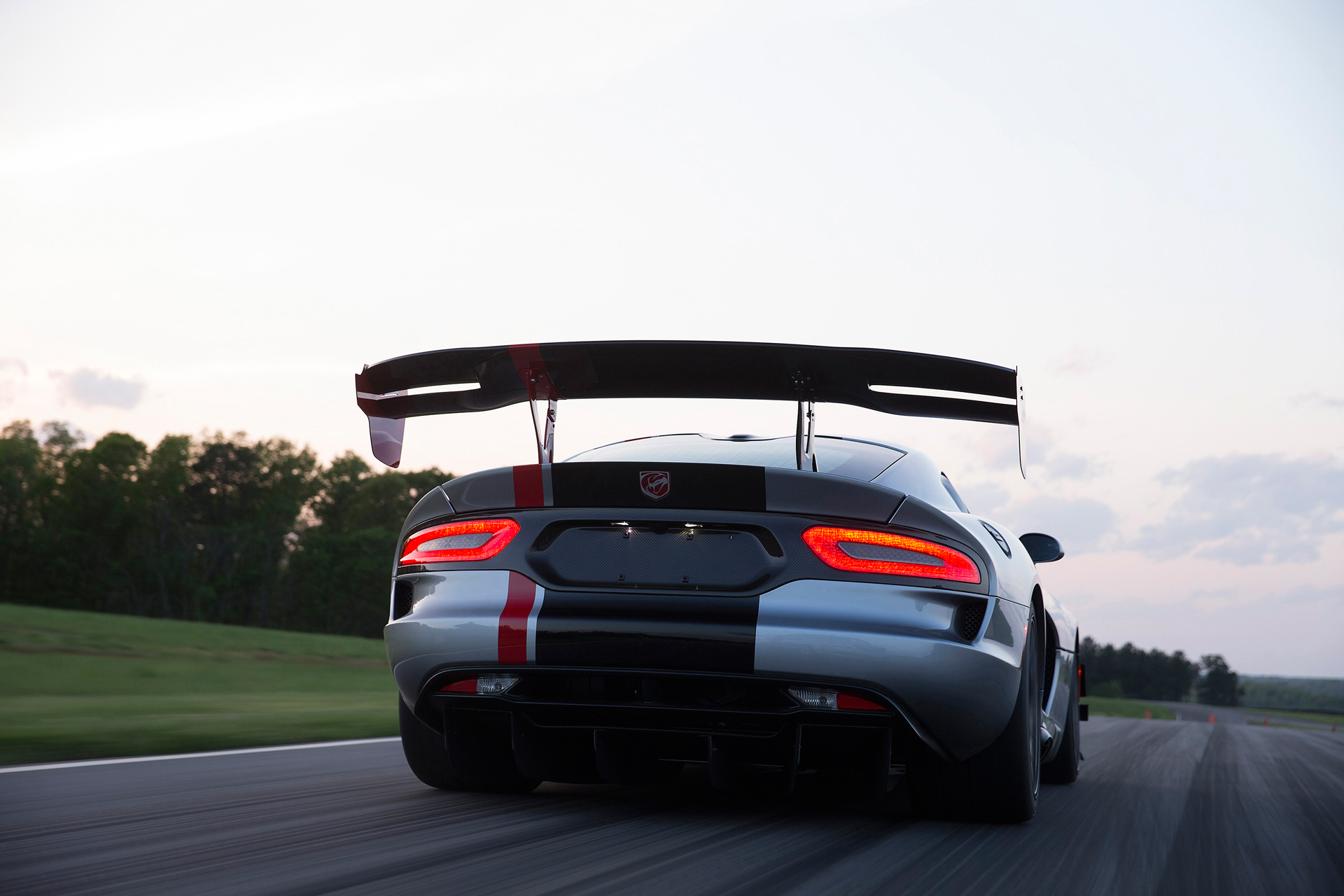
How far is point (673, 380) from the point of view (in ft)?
13.4

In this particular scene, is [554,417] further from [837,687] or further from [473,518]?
[837,687]

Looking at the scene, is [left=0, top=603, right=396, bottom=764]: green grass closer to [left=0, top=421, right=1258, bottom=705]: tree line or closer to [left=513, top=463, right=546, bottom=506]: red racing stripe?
[left=513, top=463, right=546, bottom=506]: red racing stripe

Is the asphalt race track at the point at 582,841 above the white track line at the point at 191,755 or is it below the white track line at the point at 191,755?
above

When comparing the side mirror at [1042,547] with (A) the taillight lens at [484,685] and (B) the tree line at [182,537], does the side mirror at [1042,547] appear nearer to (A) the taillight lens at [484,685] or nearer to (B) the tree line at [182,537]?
(A) the taillight lens at [484,685]

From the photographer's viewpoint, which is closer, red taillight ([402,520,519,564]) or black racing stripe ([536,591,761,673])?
black racing stripe ([536,591,761,673])

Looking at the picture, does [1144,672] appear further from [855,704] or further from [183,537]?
[855,704]

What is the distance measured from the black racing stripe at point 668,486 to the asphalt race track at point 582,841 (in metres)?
0.97

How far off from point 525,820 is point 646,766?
0.43m

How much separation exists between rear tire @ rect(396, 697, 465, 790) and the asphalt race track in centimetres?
6

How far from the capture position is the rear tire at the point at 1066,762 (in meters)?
5.61

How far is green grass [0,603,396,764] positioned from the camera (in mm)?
6457

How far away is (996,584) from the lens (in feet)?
11.7

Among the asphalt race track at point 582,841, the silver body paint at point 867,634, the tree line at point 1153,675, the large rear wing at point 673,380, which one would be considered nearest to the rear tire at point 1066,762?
the asphalt race track at point 582,841

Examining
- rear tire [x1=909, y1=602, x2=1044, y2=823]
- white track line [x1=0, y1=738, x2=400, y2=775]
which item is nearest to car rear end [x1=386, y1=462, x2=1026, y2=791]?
rear tire [x1=909, y1=602, x2=1044, y2=823]
